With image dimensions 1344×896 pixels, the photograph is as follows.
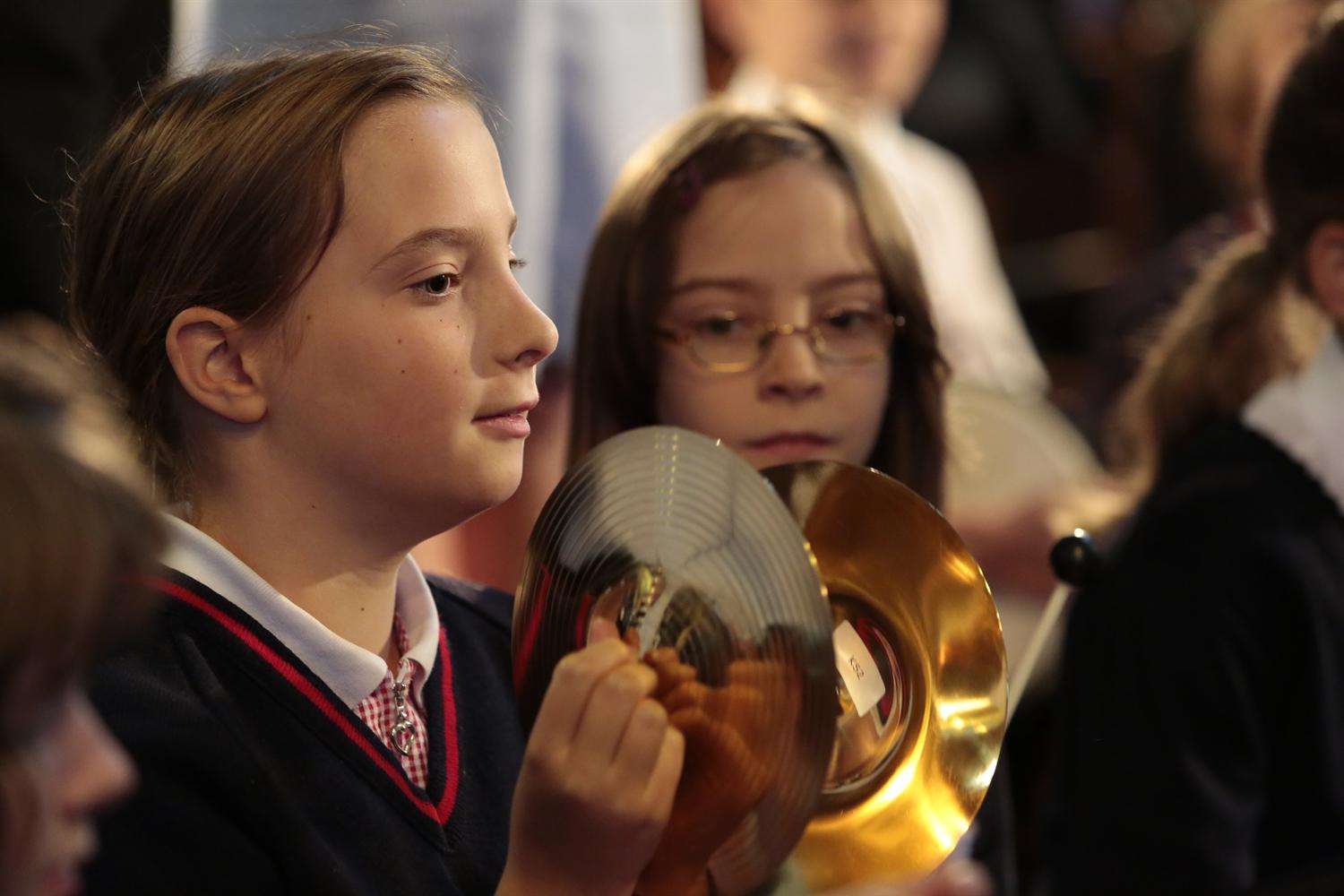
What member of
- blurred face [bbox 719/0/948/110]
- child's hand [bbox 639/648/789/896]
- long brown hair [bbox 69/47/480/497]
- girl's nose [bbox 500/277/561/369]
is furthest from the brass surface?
blurred face [bbox 719/0/948/110]

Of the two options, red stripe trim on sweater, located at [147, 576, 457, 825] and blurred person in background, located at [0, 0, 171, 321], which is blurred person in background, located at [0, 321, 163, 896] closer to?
red stripe trim on sweater, located at [147, 576, 457, 825]

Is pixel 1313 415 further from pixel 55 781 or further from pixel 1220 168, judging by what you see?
pixel 1220 168

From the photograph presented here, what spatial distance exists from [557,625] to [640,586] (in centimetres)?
7

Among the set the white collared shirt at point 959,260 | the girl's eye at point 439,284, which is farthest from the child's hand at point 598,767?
the white collared shirt at point 959,260

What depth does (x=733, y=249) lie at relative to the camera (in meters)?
1.46

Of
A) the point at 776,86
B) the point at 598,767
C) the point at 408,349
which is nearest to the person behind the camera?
the point at 598,767

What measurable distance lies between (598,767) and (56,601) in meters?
0.31

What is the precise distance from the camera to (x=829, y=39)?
2.79 metres

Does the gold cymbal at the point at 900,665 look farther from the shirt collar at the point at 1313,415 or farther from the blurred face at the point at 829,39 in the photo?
the blurred face at the point at 829,39

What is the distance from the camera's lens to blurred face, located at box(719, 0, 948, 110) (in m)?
2.74

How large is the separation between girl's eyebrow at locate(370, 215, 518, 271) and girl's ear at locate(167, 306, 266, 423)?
0.32 ft

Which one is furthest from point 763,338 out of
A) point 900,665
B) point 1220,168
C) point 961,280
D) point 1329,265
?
point 1220,168

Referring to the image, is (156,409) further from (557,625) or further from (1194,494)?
(1194,494)

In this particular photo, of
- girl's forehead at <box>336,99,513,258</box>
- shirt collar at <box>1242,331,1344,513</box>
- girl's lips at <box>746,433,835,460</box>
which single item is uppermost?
girl's forehead at <box>336,99,513,258</box>
